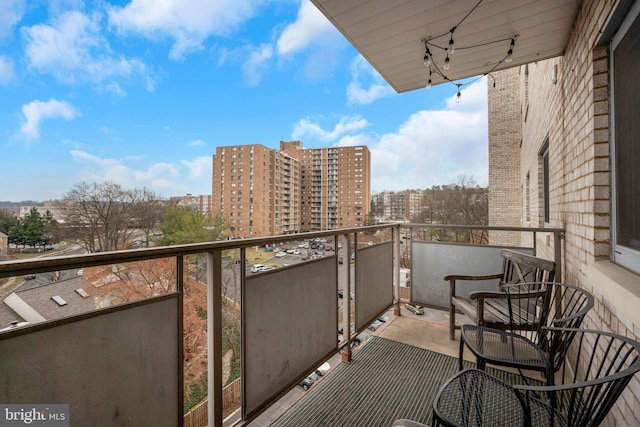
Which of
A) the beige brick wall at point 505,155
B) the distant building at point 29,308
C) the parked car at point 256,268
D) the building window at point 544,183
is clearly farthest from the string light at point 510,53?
the beige brick wall at point 505,155

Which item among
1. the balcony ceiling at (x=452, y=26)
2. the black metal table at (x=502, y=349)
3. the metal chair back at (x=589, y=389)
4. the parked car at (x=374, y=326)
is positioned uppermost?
the balcony ceiling at (x=452, y=26)

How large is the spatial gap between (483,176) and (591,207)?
54.0 feet

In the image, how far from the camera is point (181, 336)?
120cm

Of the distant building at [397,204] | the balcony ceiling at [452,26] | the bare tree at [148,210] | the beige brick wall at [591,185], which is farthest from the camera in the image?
the distant building at [397,204]

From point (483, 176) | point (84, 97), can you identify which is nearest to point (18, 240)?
point (483, 176)

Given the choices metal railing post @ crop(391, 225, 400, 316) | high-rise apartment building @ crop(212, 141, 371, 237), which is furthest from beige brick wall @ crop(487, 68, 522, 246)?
high-rise apartment building @ crop(212, 141, 371, 237)

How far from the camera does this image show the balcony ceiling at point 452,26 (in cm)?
194

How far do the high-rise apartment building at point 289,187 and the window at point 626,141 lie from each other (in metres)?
30.6

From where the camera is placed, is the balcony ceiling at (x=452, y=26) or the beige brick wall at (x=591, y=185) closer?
the beige brick wall at (x=591, y=185)

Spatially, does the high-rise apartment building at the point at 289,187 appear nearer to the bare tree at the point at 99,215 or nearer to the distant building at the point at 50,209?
the bare tree at the point at 99,215

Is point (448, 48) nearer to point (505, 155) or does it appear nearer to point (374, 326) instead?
point (374, 326)

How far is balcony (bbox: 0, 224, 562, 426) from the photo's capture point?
2.80ft

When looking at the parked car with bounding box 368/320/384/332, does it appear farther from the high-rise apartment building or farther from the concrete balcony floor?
the high-rise apartment building

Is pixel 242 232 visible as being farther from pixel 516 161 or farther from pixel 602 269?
pixel 602 269
